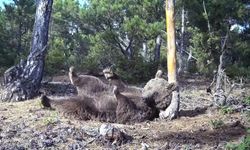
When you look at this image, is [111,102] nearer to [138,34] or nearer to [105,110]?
A: [105,110]

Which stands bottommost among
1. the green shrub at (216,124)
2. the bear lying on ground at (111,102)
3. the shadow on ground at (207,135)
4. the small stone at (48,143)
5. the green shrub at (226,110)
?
the shadow on ground at (207,135)

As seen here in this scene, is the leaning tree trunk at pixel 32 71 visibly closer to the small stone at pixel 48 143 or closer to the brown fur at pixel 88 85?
the brown fur at pixel 88 85

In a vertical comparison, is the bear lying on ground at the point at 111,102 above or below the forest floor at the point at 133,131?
above

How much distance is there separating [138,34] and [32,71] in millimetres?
7679

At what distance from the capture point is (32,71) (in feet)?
28.8

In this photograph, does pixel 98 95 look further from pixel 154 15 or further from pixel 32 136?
pixel 154 15

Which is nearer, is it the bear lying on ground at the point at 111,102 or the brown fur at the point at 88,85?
the bear lying on ground at the point at 111,102

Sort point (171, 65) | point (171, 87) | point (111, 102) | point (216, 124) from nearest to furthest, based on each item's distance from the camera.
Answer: point (216, 124) < point (111, 102) < point (171, 87) < point (171, 65)

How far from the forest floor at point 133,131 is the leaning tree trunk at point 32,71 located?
1.03 metres

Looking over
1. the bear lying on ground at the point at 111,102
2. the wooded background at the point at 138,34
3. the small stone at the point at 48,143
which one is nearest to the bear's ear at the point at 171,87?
the bear lying on ground at the point at 111,102

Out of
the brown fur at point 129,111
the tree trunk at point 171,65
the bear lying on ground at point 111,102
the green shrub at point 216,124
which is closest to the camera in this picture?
the green shrub at point 216,124

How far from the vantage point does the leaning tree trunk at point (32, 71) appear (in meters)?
8.48

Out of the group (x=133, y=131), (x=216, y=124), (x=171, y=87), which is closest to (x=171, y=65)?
(x=171, y=87)

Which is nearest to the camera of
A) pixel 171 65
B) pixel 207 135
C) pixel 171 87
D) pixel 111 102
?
pixel 207 135
